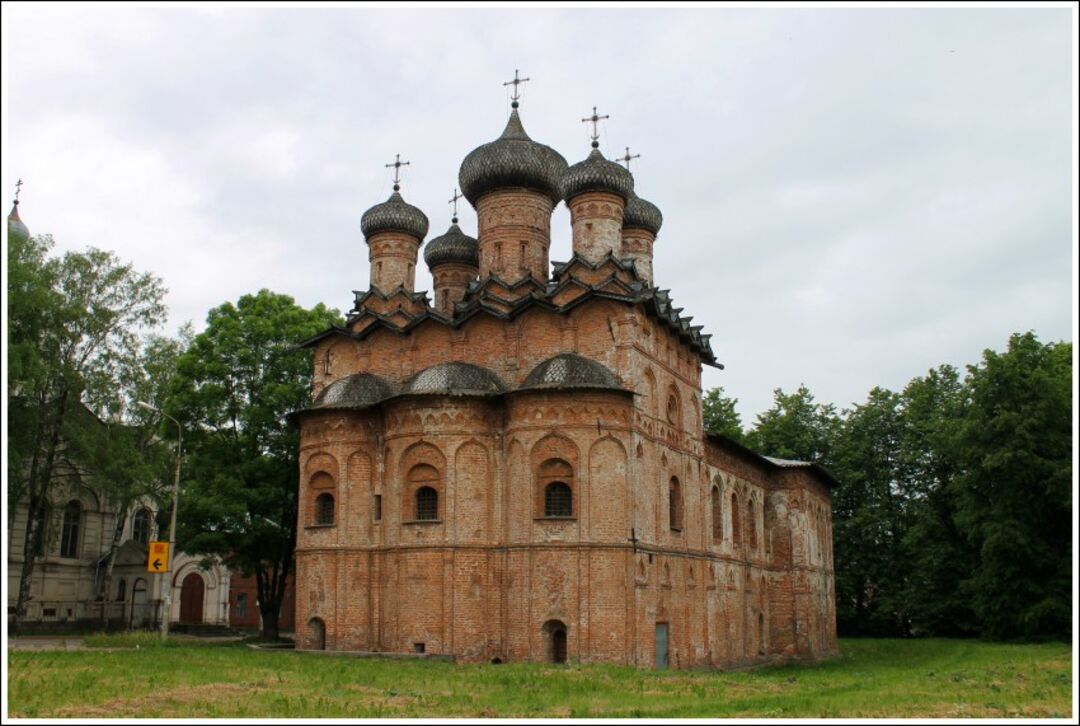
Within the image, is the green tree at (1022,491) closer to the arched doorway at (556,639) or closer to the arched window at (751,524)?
the arched window at (751,524)

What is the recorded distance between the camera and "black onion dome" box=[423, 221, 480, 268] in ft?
104

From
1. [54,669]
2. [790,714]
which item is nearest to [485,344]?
[54,669]

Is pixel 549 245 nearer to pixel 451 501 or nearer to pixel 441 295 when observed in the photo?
pixel 441 295

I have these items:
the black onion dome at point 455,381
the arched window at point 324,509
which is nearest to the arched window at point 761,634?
the black onion dome at point 455,381

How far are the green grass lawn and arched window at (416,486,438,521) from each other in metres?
3.61

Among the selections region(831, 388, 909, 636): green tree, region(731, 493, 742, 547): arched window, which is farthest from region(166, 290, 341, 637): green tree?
region(831, 388, 909, 636): green tree

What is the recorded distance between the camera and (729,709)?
14508mm

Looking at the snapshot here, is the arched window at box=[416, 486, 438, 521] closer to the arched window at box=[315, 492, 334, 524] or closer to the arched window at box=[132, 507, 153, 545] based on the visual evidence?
the arched window at box=[315, 492, 334, 524]

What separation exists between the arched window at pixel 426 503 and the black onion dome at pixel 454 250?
9771 millimetres

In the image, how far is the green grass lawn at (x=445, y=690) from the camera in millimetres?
13875

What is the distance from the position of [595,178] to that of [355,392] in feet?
28.8

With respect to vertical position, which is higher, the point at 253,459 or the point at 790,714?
the point at 253,459

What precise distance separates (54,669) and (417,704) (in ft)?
25.0

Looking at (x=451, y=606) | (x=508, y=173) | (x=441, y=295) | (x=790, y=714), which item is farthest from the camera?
(x=441, y=295)
